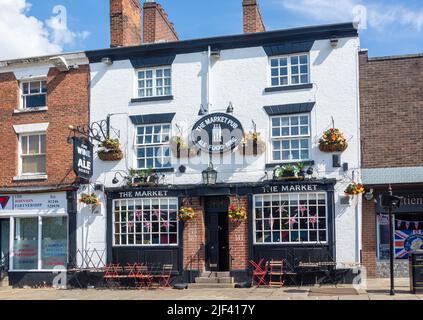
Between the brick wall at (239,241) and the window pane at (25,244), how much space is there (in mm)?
6983

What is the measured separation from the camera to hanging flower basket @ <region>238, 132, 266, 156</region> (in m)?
18.8

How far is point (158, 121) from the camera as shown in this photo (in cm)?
1998

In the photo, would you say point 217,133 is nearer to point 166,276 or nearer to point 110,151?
point 110,151

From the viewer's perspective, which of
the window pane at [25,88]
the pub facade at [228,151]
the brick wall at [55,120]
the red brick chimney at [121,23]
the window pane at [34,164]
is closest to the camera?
the pub facade at [228,151]

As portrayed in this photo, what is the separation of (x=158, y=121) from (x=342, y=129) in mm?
5920

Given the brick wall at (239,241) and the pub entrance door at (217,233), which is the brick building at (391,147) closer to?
the brick wall at (239,241)

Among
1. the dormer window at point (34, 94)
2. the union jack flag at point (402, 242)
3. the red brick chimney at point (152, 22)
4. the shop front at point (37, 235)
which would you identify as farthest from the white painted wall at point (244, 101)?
the dormer window at point (34, 94)

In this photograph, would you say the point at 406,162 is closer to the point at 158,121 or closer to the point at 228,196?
the point at 228,196

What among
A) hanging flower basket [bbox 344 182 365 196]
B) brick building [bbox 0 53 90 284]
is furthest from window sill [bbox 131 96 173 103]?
hanging flower basket [bbox 344 182 365 196]

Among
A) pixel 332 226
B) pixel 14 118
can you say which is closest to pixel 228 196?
pixel 332 226

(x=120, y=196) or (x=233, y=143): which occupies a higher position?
(x=233, y=143)

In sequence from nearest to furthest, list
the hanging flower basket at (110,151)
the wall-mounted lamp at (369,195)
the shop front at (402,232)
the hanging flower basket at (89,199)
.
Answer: the wall-mounted lamp at (369,195) < the shop front at (402,232) < the hanging flower basket at (89,199) < the hanging flower basket at (110,151)

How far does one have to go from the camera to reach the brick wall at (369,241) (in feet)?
59.2

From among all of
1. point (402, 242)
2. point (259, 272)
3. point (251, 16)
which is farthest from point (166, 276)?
point (251, 16)
